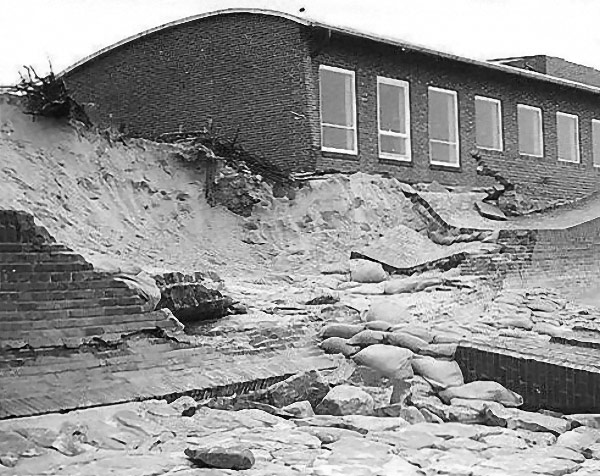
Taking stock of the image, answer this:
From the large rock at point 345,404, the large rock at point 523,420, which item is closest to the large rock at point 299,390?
the large rock at point 345,404

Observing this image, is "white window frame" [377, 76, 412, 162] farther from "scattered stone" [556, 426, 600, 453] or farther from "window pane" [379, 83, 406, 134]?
"scattered stone" [556, 426, 600, 453]

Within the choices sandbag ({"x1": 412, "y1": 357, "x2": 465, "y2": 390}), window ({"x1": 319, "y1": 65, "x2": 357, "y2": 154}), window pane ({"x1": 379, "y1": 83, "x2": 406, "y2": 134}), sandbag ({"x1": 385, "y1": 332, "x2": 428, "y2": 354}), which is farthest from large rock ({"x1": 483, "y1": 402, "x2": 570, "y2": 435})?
window pane ({"x1": 379, "y1": 83, "x2": 406, "y2": 134})

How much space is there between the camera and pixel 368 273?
504 inches

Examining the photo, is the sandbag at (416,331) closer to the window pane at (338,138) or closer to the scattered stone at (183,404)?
the scattered stone at (183,404)

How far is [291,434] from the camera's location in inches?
271

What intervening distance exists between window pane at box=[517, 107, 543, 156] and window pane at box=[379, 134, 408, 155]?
15.0 feet

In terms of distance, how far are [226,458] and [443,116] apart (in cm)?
1534

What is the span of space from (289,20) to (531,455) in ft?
40.8

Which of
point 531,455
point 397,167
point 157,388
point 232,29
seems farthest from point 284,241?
point 531,455

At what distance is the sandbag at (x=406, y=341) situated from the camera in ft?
30.5

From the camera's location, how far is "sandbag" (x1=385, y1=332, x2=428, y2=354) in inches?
365

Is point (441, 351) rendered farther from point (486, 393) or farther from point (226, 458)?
point (226, 458)

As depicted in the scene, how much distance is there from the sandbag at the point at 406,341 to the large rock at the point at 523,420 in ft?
4.77

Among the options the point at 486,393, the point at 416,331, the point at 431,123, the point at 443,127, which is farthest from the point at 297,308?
the point at 443,127
